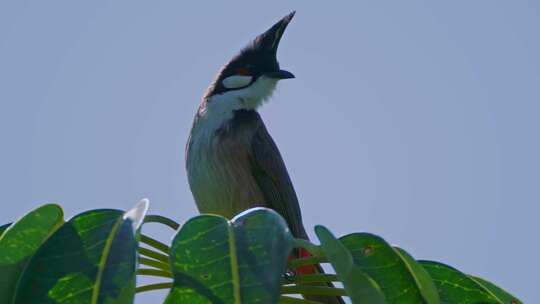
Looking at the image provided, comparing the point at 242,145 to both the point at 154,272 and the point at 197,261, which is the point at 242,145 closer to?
the point at 154,272

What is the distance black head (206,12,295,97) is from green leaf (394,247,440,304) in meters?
3.55

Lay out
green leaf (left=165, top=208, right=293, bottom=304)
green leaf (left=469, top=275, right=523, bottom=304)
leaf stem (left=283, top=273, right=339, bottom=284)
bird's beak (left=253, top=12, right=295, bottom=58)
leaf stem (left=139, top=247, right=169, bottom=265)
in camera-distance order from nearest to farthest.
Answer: green leaf (left=165, top=208, right=293, bottom=304) → leaf stem (left=283, top=273, right=339, bottom=284) → leaf stem (left=139, top=247, right=169, bottom=265) → green leaf (left=469, top=275, right=523, bottom=304) → bird's beak (left=253, top=12, right=295, bottom=58)

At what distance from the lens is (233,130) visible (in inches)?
220

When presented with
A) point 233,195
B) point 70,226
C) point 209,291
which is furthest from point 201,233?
point 233,195

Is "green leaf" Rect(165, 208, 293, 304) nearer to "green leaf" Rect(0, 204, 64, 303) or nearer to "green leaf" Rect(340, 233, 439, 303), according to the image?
"green leaf" Rect(340, 233, 439, 303)

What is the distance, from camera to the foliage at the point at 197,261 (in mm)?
1779

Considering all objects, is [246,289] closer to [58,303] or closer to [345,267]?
[345,267]

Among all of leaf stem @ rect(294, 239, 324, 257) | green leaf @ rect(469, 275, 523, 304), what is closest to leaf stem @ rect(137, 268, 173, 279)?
leaf stem @ rect(294, 239, 324, 257)

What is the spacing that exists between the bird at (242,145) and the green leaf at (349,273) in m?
3.27

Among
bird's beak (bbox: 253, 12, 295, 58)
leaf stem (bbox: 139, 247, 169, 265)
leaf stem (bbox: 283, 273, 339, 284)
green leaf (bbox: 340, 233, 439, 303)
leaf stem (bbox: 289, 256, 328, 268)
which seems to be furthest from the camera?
bird's beak (bbox: 253, 12, 295, 58)

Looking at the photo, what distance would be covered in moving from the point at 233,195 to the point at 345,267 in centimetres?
352

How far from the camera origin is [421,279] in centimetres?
210

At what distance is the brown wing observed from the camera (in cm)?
543

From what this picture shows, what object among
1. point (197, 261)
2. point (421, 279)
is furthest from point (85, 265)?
point (421, 279)
